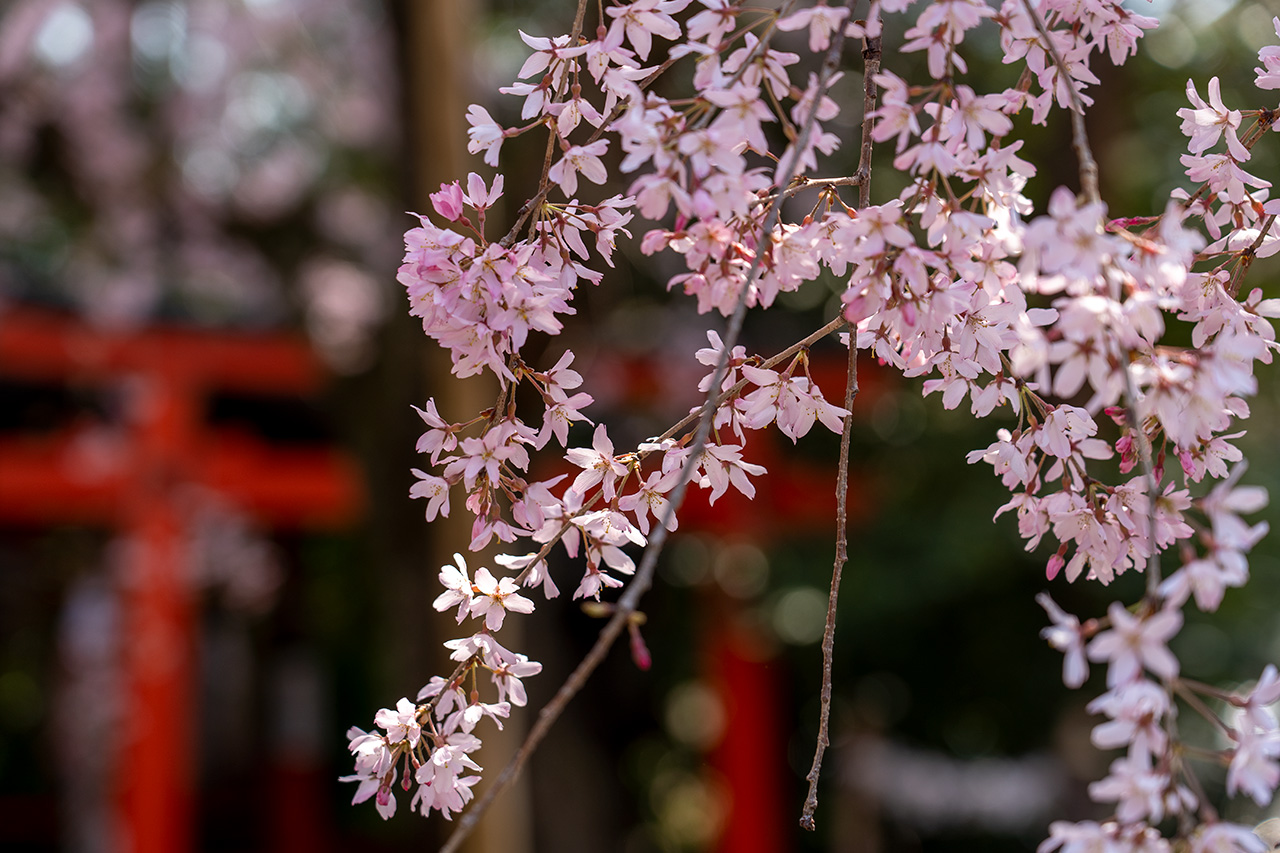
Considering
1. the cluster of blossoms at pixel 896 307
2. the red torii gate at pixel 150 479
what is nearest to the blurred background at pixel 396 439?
the red torii gate at pixel 150 479

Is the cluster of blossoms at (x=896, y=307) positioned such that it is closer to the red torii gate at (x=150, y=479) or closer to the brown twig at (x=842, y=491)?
the brown twig at (x=842, y=491)

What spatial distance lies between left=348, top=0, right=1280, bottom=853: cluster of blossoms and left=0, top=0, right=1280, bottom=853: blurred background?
1647 mm

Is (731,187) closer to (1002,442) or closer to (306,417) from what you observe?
(1002,442)

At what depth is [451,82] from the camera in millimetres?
2145

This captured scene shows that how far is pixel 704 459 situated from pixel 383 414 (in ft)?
6.31

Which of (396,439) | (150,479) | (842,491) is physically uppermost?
(842,491)

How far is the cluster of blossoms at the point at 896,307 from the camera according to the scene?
41 centimetres

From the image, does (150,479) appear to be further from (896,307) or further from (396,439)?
(896,307)

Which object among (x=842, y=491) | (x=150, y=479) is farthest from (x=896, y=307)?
(x=150, y=479)

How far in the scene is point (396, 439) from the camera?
2.39 meters

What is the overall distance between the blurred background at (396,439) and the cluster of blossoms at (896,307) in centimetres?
165

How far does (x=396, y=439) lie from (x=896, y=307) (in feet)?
6.48

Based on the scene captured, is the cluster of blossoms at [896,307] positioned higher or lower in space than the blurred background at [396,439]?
higher

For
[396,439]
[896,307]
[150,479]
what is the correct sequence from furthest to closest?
1. [150,479]
2. [396,439]
3. [896,307]
